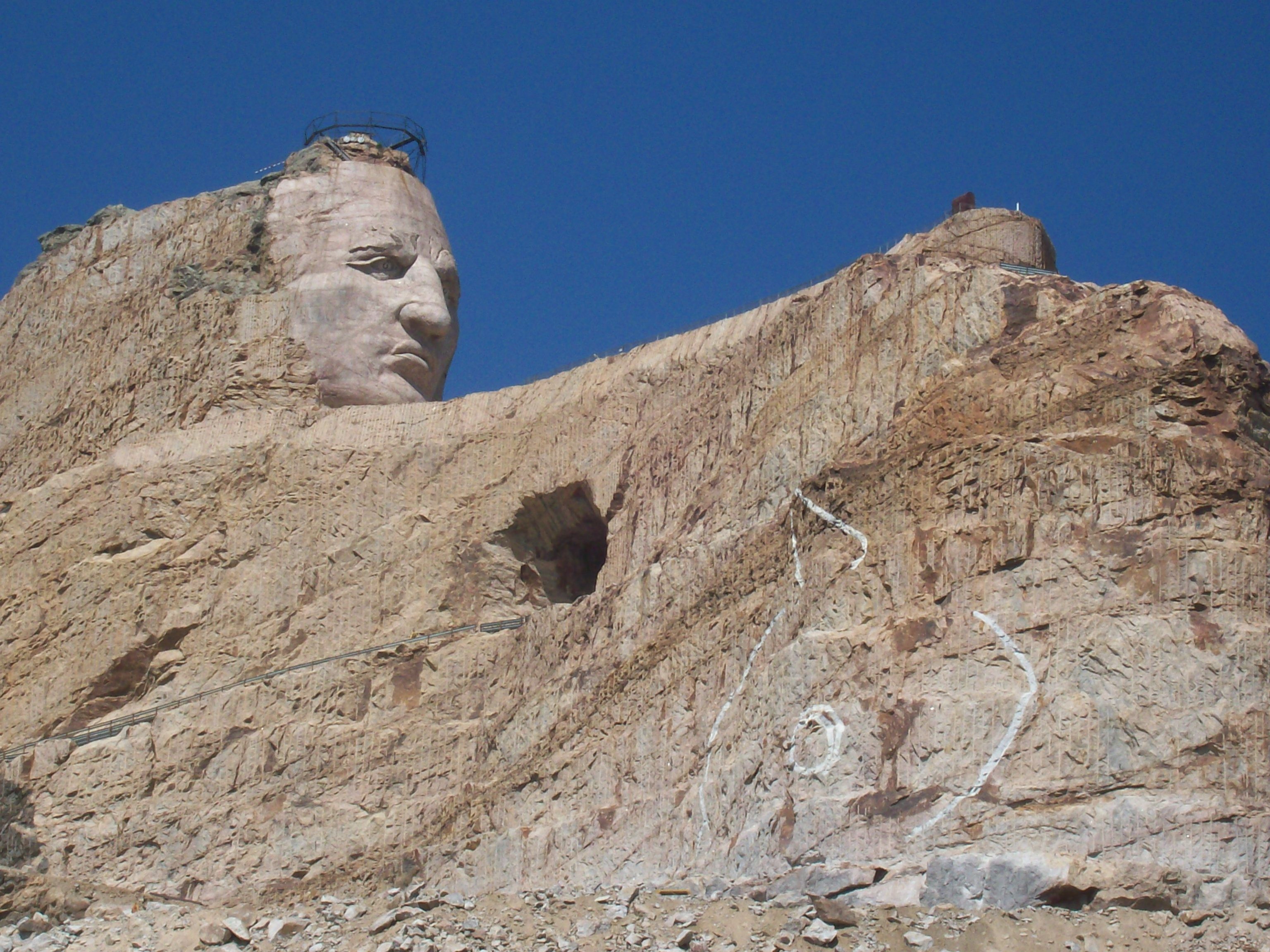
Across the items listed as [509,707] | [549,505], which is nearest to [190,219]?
[549,505]

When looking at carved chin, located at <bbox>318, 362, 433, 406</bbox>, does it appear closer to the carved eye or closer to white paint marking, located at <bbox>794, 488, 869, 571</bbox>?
the carved eye

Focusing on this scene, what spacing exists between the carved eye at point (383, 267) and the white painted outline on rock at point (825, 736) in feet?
36.9

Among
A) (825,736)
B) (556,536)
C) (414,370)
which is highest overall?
(414,370)

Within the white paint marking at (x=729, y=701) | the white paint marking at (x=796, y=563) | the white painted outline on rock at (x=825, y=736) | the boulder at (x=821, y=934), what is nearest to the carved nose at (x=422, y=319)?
the white paint marking at (x=796, y=563)

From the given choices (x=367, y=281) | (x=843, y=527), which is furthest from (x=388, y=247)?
(x=843, y=527)

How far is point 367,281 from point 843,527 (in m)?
10.00

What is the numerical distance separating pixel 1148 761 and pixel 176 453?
1355 centimetres

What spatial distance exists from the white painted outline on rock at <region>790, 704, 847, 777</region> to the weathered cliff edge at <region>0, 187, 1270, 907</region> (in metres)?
0.03

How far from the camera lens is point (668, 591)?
81.0 ft

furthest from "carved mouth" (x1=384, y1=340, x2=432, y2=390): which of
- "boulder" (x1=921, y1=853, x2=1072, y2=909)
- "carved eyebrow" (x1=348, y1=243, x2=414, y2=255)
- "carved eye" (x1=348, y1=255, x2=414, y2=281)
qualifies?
"boulder" (x1=921, y1=853, x2=1072, y2=909)

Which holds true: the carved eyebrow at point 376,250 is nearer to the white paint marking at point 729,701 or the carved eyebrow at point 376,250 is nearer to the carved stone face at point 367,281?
the carved stone face at point 367,281

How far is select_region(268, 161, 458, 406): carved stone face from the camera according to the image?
3066 cm

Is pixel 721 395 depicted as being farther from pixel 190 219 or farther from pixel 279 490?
pixel 190 219

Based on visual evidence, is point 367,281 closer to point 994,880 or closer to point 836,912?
point 836,912
